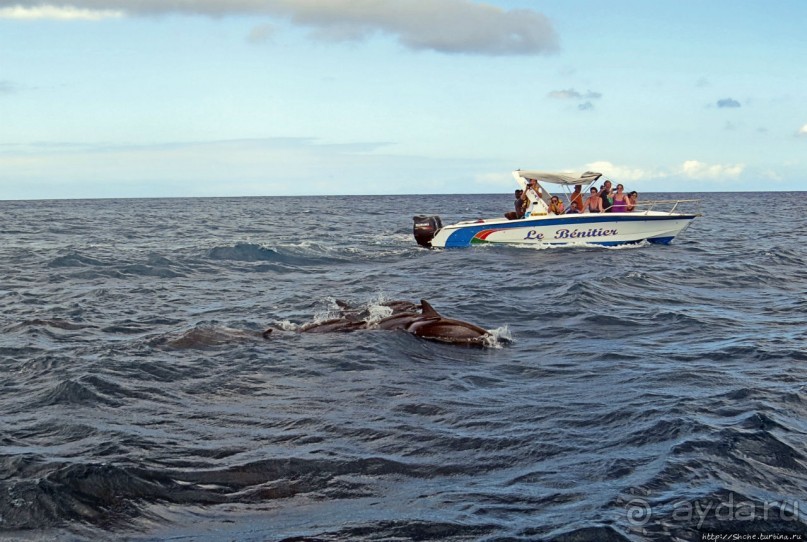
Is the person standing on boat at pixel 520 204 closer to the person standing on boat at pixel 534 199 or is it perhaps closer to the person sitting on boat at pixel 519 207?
the person sitting on boat at pixel 519 207

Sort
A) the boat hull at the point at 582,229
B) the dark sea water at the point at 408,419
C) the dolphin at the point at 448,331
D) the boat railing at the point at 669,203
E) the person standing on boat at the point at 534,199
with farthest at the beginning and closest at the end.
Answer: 1. the boat railing at the point at 669,203
2. the person standing on boat at the point at 534,199
3. the boat hull at the point at 582,229
4. the dolphin at the point at 448,331
5. the dark sea water at the point at 408,419

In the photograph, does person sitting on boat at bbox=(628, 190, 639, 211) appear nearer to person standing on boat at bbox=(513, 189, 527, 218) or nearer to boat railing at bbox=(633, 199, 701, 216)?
boat railing at bbox=(633, 199, 701, 216)

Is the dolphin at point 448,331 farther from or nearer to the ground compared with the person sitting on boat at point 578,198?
nearer to the ground

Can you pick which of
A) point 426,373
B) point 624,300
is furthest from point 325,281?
point 426,373

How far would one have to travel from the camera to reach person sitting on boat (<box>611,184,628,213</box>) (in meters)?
26.3

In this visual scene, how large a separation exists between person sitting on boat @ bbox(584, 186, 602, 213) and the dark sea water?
9.08 m

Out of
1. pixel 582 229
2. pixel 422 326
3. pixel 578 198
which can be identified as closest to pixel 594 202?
pixel 578 198

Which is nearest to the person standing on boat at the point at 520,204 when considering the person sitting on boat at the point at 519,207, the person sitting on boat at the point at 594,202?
the person sitting on boat at the point at 519,207

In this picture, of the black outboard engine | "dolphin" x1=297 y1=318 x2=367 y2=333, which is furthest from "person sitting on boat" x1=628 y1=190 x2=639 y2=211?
"dolphin" x1=297 y1=318 x2=367 y2=333

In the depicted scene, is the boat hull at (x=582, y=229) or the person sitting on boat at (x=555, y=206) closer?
the boat hull at (x=582, y=229)

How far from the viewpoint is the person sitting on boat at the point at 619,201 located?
86.4 feet

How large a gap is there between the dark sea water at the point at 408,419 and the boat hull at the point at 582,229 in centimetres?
863

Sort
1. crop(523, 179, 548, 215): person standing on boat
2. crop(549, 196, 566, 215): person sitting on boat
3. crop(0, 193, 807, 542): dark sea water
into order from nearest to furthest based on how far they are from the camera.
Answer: crop(0, 193, 807, 542): dark sea water → crop(523, 179, 548, 215): person standing on boat → crop(549, 196, 566, 215): person sitting on boat

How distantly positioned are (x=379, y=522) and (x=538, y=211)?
21.5m
